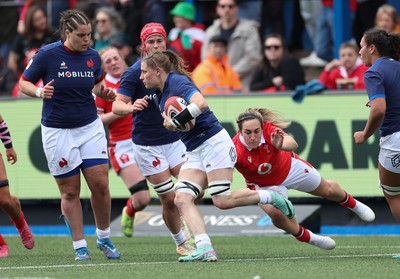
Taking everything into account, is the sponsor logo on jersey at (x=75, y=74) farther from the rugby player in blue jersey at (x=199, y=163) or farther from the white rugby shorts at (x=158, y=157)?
the white rugby shorts at (x=158, y=157)

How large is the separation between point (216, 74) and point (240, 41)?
92 centimetres

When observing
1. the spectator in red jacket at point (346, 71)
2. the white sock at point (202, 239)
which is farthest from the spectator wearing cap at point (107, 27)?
the white sock at point (202, 239)

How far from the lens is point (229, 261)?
10328 mm

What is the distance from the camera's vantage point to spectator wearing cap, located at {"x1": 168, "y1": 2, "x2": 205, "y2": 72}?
17078mm

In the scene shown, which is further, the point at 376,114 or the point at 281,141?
the point at 281,141

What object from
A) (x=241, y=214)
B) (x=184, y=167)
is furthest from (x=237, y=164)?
(x=241, y=214)

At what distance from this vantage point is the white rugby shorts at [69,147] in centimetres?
1078

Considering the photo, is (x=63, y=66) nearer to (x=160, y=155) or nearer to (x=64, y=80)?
(x=64, y=80)

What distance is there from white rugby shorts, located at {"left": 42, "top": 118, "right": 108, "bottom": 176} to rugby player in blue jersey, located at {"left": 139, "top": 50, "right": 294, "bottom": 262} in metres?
0.96

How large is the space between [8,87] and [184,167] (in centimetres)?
828

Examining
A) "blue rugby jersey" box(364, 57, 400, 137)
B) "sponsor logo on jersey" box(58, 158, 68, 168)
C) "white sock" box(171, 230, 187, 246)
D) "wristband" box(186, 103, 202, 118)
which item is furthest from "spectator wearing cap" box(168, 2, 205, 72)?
"wristband" box(186, 103, 202, 118)

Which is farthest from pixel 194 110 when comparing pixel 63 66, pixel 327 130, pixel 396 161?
pixel 327 130

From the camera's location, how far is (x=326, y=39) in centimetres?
1686

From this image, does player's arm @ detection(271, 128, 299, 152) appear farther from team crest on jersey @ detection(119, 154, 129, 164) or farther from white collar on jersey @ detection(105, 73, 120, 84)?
team crest on jersey @ detection(119, 154, 129, 164)
